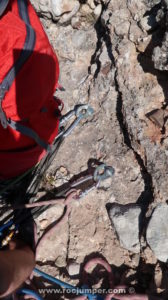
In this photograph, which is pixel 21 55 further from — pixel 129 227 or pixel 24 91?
pixel 129 227

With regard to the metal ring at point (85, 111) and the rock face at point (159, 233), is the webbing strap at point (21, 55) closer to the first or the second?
the metal ring at point (85, 111)

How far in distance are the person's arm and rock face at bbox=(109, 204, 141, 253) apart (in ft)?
2.14

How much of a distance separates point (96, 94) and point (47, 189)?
34.5 inches

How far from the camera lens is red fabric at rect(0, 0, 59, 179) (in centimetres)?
243

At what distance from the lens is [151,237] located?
2697 mm

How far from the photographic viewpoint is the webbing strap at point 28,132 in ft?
8.92

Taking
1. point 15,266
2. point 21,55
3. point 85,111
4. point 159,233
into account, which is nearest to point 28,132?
point 21,55

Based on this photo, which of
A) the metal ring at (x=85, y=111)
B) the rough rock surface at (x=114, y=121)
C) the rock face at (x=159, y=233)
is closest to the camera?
the rock face at (x=159, y=233)

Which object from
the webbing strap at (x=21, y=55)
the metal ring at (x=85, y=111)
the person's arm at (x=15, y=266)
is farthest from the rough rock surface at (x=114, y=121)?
the webbing strap at (x=21, y=55)

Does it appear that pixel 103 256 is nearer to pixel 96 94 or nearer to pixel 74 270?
pixel 74 270

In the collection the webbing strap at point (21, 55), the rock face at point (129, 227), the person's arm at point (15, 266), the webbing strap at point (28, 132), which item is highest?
the webbing strap at point (21, 55)

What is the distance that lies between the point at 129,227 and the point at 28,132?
0.96 meters

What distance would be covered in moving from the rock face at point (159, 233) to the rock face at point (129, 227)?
6.7 inches

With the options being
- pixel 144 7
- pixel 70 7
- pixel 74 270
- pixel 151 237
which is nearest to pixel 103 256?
pixel 74 270
